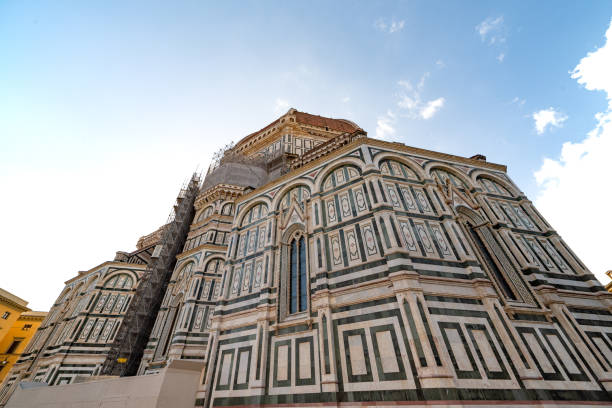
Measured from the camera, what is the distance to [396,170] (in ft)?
38.2

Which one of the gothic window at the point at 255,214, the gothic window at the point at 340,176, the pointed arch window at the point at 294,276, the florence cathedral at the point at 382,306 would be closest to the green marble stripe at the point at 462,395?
the florence cathedral at the point at 382,306

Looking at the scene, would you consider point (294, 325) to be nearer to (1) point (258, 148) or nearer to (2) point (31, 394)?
(2) point (31, 394)

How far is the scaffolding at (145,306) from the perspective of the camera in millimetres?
16375

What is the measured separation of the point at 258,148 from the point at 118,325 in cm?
2095

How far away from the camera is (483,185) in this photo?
41.9 feet

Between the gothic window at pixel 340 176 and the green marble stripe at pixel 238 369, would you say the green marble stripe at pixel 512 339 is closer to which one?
the gothic window at pixel 340 176

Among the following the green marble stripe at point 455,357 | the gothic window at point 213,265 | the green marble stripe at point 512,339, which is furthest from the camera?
the gothic window at point 213,265

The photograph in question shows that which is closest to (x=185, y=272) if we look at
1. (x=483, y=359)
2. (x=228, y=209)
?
(x=228, y=209)

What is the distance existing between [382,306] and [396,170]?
20.3 feet

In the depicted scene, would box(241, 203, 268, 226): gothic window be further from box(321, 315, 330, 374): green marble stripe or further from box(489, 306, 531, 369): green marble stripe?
box(489, 306, 531, 369): green marble stripe

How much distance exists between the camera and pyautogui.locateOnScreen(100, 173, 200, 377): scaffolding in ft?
53.7

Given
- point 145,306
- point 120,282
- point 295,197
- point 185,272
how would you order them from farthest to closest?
point 120,282, point 145,306, point 185,272, point 295,197

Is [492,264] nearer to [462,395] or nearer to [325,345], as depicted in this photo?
[462,395]

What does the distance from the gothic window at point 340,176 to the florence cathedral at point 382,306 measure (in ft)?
0.23
